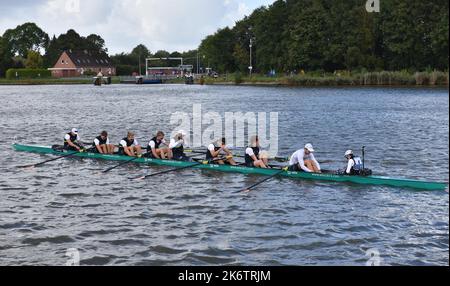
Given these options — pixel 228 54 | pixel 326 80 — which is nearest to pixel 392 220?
pixel 326 80

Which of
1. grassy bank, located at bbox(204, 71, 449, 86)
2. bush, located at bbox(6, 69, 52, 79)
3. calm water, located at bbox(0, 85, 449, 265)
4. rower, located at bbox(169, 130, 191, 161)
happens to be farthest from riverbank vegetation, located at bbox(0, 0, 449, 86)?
calm water, located at bbox(0, 85, 449, 265)

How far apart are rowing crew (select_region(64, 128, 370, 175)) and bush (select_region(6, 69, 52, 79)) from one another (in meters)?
131

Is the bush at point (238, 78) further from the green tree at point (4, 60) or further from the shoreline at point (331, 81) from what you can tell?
the green tree at point (4, 60)

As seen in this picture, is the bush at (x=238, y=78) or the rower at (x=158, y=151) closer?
the rower at (x=158, y=151)

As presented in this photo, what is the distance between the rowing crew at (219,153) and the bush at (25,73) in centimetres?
13137

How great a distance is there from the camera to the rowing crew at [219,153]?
2275cm

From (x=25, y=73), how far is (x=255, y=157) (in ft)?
466

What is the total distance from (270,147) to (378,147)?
6400mm

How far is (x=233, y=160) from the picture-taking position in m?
25.5

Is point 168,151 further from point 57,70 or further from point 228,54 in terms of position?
point 57,70

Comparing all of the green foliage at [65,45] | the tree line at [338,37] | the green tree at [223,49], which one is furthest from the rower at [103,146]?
the green foliage at [65,45]

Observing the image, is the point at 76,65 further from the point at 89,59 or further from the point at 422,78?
the point at 422,78

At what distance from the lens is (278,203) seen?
66.8 feet
